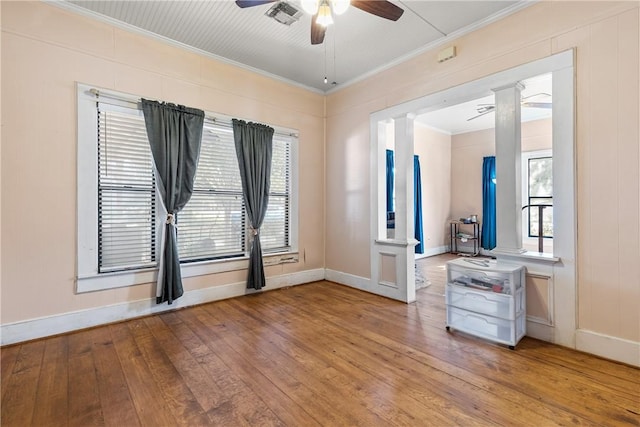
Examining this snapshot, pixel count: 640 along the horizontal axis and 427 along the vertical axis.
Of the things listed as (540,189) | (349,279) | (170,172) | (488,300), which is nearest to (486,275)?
(488,300)

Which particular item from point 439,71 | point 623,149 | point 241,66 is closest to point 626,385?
point 623,149

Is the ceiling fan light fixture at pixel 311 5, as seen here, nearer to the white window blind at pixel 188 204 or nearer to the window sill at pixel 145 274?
the white window blind at pixel 188 204

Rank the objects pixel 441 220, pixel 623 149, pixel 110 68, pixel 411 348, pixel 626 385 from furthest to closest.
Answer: pixel 441 220 → pixel 110 68 → pixel 411 348 → pixel 623 149 → pixel 626 385

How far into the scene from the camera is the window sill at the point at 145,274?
2.90 metres

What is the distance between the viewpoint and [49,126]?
106 inches

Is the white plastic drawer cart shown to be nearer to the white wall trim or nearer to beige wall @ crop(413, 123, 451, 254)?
the white wall trim

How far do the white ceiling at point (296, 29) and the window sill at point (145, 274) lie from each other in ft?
8.72

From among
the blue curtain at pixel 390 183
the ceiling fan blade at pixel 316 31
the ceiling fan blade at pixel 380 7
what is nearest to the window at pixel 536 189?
the blue curtain at pixel 390 183

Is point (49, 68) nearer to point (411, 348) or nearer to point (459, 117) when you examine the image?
A: point (411, 348)

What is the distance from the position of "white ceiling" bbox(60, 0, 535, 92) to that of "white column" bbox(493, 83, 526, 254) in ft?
2.80

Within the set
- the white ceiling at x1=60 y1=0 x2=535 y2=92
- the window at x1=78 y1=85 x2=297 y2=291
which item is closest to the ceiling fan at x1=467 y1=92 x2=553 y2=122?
the white ceiling at x1=60 y1=0 x2=535 y2=92

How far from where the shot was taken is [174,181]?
328 centimetres

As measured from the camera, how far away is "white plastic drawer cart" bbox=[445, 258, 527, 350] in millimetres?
2504

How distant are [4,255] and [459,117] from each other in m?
7.19
